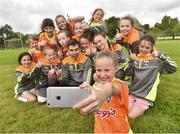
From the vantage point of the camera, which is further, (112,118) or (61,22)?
(61,22)

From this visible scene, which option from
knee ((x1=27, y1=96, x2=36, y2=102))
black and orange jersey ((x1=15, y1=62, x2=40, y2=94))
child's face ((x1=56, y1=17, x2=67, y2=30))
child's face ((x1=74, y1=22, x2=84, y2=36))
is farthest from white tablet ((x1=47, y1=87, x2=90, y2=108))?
child's face ((x1=56, y1=17, x2=67, y2=30))

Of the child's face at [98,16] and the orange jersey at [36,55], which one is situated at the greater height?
the child's face at [98,16]

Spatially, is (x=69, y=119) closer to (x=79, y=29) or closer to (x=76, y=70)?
(x=76, y=70)

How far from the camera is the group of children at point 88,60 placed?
6547 mm

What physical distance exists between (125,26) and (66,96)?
8.71 feet

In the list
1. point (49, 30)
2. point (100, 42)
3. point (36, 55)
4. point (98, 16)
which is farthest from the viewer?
point (36, 55)

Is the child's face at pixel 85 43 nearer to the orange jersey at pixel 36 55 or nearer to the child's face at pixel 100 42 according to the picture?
the child's face at pixel 100 42

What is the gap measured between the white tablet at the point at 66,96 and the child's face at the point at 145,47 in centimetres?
184

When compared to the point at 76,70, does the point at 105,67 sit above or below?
above

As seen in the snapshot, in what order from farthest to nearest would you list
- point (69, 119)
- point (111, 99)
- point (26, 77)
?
1. point (26, 77)
2. point (69, 119)
3. point (111, 99)

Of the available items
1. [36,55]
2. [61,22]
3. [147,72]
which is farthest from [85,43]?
[36,55]

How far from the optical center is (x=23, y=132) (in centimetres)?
615

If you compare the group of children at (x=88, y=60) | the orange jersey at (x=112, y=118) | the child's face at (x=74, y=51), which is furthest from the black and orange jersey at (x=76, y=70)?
the orange jersey at (x=112, y=118)

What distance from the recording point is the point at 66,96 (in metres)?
5.34
